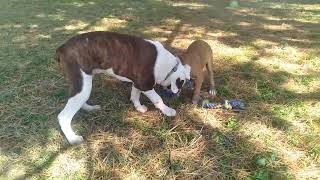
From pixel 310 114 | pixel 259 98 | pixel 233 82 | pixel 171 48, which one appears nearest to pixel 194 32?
pixel 171 48

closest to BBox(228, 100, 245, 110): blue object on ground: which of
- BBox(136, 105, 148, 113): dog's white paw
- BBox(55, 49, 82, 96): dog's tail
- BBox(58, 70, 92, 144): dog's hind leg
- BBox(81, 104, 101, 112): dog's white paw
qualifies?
BBox(136, 105, 148, 113): dog's white paw

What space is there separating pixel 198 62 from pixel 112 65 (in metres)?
1.41

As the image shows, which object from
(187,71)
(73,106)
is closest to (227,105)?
(187,71)

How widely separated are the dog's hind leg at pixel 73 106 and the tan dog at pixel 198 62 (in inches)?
60.6

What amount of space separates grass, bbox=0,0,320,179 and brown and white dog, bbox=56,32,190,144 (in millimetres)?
375

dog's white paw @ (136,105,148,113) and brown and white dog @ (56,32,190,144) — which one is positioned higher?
brown and white dog @ (56,32,190,144)

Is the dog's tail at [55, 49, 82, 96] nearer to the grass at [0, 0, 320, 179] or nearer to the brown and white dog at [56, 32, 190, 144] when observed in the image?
the brown and white dog at [56, 32, 190, 144]

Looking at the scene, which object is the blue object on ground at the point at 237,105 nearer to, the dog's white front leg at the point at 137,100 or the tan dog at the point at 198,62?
the tan dog at the point at 198,62

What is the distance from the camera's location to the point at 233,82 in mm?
6266

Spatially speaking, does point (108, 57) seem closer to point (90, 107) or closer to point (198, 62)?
point (90, 107)

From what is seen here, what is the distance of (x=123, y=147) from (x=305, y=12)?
8.02 metres

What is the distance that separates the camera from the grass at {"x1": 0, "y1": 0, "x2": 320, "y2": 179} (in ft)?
14.4

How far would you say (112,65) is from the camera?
4.98 meters

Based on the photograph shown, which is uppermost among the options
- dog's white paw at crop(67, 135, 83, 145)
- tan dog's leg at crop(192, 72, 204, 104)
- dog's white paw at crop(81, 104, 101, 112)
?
tan dog's leg at crop(192, 72, 204, 104)
